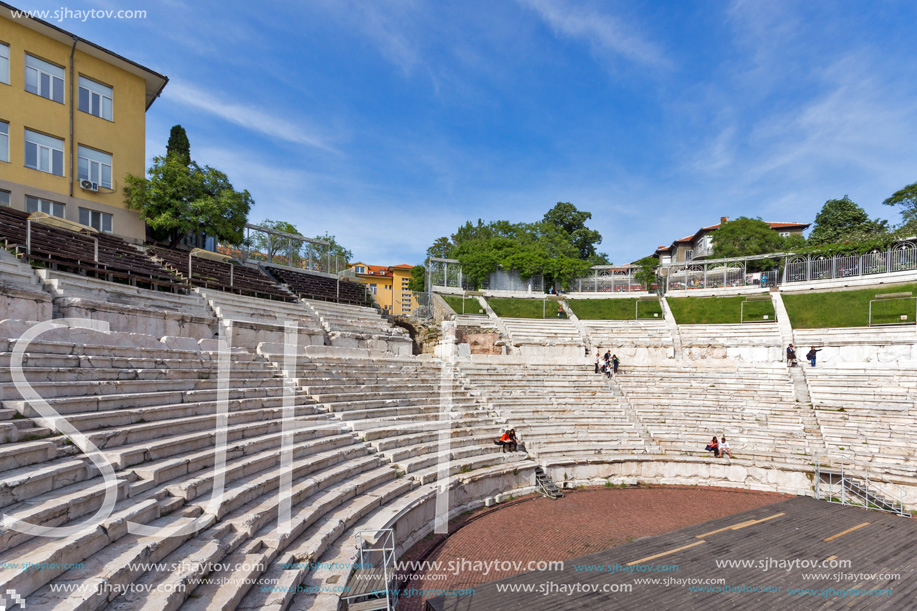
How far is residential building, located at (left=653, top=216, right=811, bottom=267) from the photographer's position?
51688 mm

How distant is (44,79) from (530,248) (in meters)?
29.6

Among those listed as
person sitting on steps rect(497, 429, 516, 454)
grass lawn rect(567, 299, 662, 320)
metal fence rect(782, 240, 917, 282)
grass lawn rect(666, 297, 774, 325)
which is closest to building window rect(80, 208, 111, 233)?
person sitting on steps rect(497, 429, 516, 454)

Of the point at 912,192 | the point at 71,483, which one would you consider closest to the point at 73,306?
the point at 71,483

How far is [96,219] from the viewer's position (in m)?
21.2

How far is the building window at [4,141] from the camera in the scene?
18.5 metres

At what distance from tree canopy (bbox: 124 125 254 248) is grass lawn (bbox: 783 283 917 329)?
3056 centimetres

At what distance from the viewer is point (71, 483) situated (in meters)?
4.97

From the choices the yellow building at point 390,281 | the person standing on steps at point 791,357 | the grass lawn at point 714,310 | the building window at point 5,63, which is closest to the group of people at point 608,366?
the person standing on steps at point 791,357

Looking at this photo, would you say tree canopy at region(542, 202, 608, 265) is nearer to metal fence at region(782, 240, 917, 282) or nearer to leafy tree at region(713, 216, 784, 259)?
leafy tree at region(713, 216, 784, 259)

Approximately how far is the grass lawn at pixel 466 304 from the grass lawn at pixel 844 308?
17250mm

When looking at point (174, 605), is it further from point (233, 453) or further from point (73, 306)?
point (73, 306)

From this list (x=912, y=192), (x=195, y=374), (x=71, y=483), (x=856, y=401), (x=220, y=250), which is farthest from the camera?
(x=912, y=192)

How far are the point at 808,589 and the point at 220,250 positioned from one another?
31.2 meters

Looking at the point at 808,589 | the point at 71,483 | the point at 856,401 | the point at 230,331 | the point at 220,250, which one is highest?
the point at 220,250
